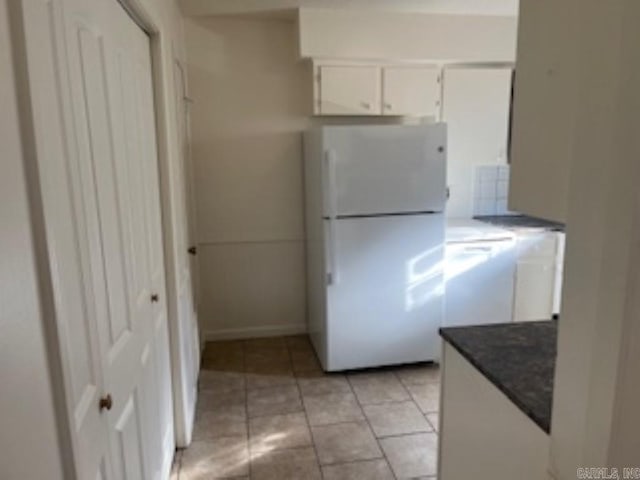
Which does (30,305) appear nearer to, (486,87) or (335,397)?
(335,397)

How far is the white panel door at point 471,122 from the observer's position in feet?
11.1

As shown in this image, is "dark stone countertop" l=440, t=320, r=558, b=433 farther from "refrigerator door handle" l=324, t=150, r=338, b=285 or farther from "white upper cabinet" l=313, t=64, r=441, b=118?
"white upper cabinet" l=313, t=64, r=441, b=118

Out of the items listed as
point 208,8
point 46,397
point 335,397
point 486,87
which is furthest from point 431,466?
point 208,8

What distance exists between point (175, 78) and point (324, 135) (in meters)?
0.90

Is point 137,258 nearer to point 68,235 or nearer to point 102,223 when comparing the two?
point 102,223

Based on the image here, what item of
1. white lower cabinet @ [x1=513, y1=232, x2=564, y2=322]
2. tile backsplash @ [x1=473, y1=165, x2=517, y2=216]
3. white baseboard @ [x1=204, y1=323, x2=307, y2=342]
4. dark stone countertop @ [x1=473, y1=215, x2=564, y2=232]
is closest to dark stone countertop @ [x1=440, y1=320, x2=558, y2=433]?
white lower cabinet @ [x1=513, y1=232, x2=564, y2=322]

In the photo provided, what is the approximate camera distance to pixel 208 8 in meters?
3.02

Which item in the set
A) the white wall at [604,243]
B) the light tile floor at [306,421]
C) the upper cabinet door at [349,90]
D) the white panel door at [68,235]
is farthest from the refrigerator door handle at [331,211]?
the white wall at [604,243]

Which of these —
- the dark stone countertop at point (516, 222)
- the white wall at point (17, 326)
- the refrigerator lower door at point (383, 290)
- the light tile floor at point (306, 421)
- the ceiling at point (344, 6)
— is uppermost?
the ceiling at point (344, 6)

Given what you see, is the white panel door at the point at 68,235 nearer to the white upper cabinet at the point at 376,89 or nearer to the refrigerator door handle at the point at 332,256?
the refrigerator door handle at the point at 332,256

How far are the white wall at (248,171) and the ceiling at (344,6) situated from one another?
0.76 ft

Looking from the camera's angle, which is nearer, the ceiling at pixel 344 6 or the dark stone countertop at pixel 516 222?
the ceiling at pixel 344 6

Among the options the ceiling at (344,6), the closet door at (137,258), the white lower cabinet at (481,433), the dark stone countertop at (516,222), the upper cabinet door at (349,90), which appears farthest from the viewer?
the dark stone countertop at (516,222)

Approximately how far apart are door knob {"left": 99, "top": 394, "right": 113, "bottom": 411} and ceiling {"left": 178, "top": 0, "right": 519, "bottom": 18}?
2547 mm
